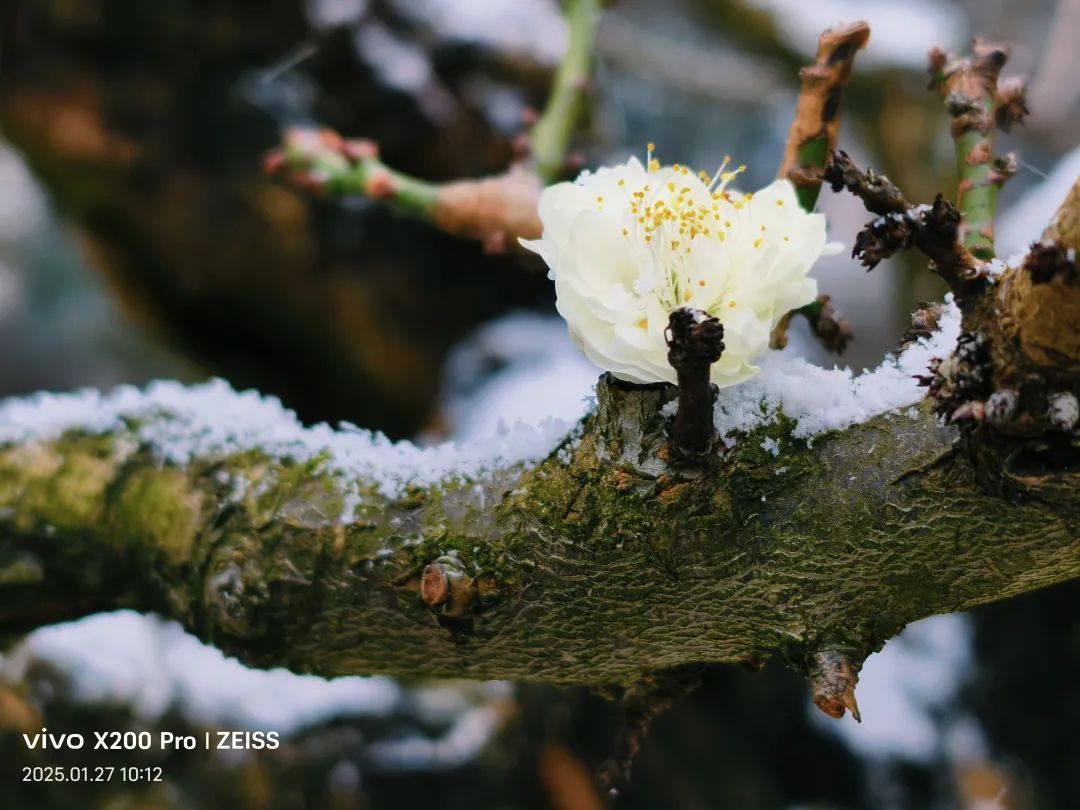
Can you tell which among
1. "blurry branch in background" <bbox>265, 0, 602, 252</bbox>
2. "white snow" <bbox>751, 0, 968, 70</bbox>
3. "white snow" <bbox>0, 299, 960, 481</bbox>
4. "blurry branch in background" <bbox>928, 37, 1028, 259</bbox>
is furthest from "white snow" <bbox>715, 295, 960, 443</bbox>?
"white snow" <bbox>751, 0, 968, 70</bbox>

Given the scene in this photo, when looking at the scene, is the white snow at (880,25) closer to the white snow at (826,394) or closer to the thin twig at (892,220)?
the white snow at (826,394)

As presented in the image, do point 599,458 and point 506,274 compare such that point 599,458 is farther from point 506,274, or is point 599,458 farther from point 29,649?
point 506,274

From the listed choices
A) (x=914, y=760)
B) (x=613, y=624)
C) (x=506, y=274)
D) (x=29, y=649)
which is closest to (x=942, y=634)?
(x=914, y=760)

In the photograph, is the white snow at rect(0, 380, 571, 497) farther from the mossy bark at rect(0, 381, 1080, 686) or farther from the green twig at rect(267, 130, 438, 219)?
the green twig at rect(267, 130, 438, 219)

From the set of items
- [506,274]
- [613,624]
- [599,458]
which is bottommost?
[613,624]

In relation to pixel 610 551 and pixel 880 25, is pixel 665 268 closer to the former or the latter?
pixel 610 551

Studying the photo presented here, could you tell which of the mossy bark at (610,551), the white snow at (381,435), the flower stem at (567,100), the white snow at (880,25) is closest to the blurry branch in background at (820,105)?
the white snow at (381,435)
